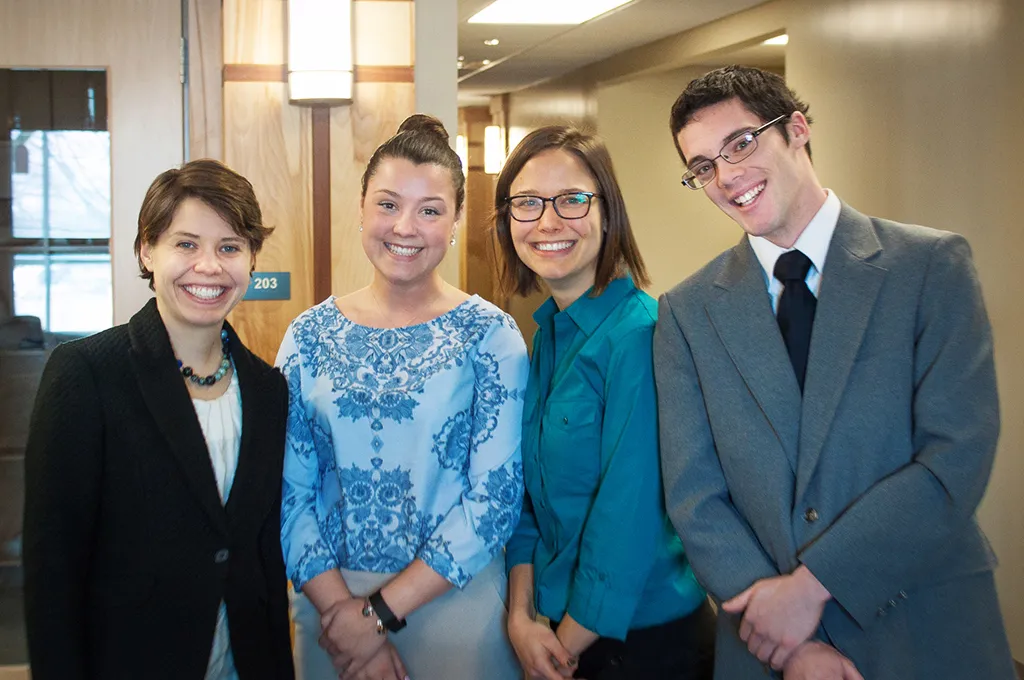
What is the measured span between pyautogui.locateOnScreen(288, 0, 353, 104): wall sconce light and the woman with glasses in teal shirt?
1.25m

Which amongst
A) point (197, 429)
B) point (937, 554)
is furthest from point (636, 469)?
point (197, 429)

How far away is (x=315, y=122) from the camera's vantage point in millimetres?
3057

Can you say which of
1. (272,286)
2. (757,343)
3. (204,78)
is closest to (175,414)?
(757,343)

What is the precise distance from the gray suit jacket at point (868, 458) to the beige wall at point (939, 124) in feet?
7.84

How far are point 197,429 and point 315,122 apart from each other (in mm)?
1681

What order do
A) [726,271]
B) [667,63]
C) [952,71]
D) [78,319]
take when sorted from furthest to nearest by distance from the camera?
[667,63], [952,71], [78,319], [726,271]

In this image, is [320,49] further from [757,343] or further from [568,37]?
[568,37]

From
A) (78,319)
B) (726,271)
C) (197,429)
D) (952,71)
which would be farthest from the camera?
(952,71)

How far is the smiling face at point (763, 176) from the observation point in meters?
1.64

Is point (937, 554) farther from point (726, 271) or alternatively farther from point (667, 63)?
point (667, 63)

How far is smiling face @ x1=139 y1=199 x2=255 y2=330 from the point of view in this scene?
1.66 metres

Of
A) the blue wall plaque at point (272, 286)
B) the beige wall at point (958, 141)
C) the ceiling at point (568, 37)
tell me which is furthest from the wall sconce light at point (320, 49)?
the beige wall at point (958, 141)

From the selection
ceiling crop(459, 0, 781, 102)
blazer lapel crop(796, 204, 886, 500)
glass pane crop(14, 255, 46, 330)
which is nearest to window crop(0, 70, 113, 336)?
glass pane crop(14, 255, 46, 330)

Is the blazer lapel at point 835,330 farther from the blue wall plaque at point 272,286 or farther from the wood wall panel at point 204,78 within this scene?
the wood wall panel at point 204,78
